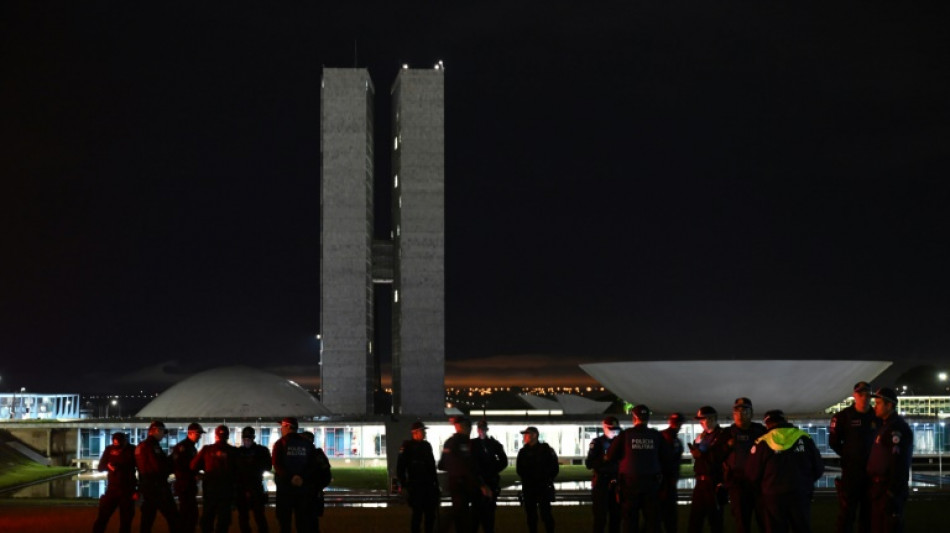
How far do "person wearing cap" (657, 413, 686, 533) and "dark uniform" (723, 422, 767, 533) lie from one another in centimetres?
67

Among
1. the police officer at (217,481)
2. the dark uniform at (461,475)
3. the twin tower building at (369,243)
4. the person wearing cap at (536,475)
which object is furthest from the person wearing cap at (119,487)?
the twin tower building at (369,243)

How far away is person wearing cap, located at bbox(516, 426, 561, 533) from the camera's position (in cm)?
1564

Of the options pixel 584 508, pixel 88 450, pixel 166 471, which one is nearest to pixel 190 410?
pixel 88 450

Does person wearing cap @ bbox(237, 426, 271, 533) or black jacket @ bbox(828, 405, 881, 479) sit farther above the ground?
black jacket @ bbox(828, 405, 881, 479)

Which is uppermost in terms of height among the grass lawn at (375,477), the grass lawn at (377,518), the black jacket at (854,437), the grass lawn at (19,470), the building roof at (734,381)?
the building roof at (734,381)

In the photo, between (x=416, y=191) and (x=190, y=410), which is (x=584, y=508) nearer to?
(x=190, y=410)

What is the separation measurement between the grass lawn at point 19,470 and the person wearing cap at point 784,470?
2941 cm

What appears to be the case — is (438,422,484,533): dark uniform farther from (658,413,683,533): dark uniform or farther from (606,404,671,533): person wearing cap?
(658,413,683,533): dark uniform

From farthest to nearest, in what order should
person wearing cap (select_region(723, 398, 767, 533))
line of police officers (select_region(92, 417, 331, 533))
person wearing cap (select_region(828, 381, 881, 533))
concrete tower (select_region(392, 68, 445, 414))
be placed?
concrete tower (select_region(392, 68, 445, 414))
line of police officers (select_region(92, 417, 331, 533))
person wearing cap (select_region(828, 381, 881, 533))
person wearing cap (select_region(723, 398, 767, 533))

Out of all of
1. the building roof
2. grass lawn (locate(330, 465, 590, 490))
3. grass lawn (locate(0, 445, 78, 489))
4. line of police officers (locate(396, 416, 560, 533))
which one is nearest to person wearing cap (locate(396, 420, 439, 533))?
line of police officers (locate(396, 416, 560, 533))

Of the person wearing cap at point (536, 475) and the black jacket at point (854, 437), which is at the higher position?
the black jacket at point (854, 437)

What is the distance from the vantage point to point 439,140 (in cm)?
7612

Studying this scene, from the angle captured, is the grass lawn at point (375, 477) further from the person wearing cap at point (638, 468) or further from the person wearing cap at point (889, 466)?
the person wearing cap at point (889, 466)

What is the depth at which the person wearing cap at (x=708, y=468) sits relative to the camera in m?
14.0
